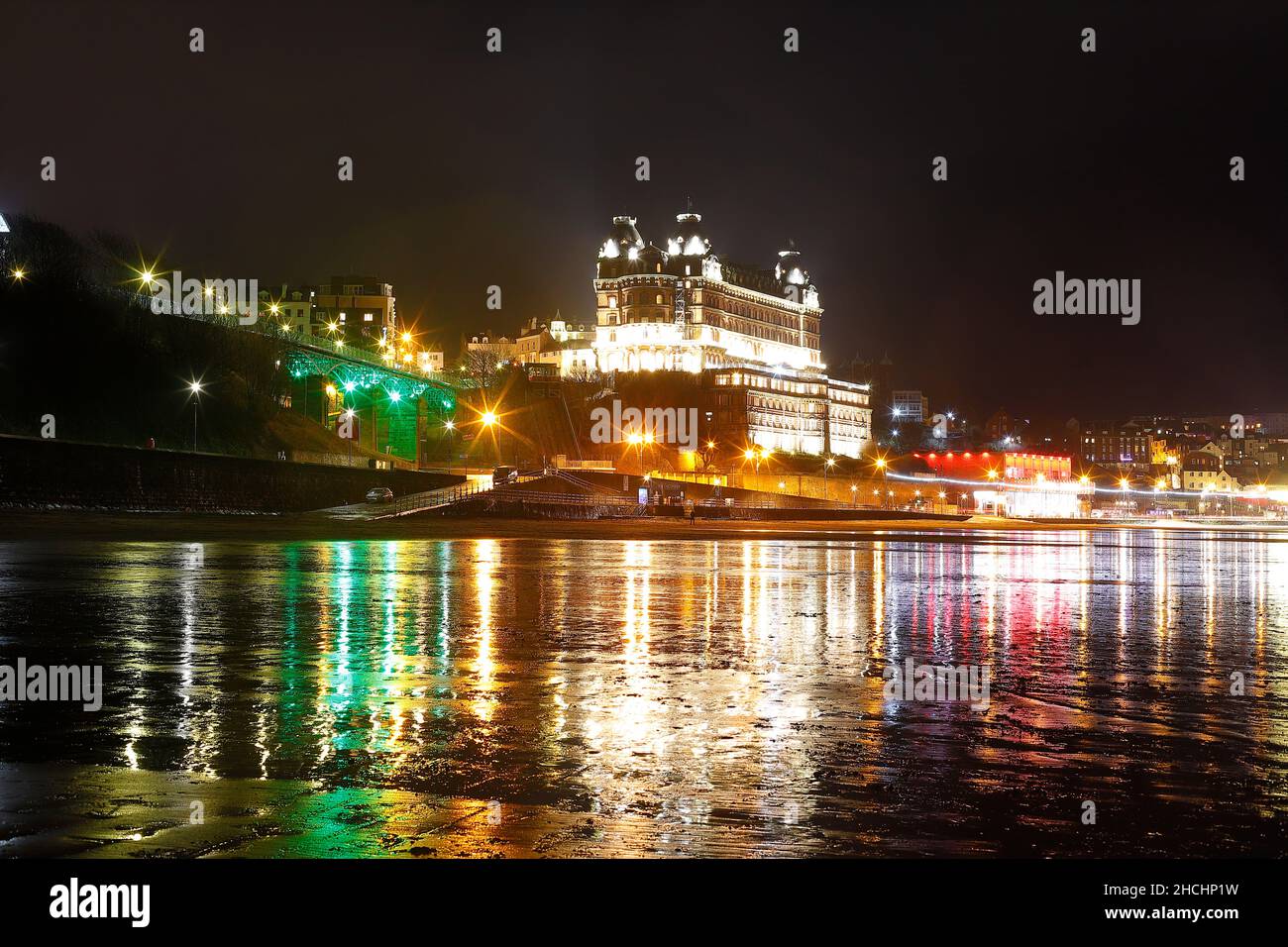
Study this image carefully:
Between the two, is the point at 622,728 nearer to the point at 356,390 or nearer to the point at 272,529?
the point at 272,529

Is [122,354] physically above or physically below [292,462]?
above

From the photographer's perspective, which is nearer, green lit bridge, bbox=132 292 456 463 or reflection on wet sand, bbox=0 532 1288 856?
reflection on wet sand, bbox=0 532 1288 856

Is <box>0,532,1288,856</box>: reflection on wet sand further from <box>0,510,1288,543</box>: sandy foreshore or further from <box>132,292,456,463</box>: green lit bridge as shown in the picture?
<box>132,292,456,463</box>: green lit bridge

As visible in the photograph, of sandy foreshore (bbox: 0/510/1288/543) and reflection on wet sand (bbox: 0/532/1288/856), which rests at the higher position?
sandy foreshore (bbox: 0/510/1288/543)

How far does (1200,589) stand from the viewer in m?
30.5

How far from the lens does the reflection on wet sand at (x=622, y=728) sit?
23.1ft

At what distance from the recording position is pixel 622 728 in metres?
10.3

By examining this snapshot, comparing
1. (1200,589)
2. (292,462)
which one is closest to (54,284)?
(292,462)

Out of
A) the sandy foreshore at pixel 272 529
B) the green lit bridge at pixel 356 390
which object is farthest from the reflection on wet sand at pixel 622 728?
the green lit bridge at pixel 356 390

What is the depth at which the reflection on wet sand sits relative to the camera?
703 centimetres

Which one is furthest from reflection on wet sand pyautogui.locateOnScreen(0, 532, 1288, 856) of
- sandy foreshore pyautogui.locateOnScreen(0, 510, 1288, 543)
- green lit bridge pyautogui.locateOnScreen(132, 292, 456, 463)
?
green lit bridge pyautogui.locateOnScreen(132, 292, 456, 463)
